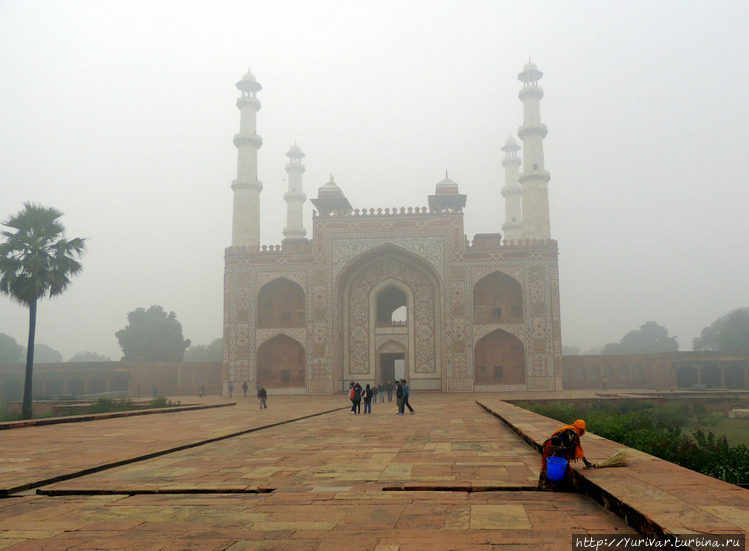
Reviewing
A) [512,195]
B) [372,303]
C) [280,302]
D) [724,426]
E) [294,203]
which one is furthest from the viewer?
[294,203]

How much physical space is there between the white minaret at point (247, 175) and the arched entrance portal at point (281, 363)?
14.8 feet

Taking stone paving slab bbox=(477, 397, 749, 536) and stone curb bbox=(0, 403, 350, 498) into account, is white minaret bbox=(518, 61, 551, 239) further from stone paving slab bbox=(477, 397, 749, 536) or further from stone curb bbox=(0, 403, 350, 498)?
stone paving slab bbox=(477, 397, 749, 536)

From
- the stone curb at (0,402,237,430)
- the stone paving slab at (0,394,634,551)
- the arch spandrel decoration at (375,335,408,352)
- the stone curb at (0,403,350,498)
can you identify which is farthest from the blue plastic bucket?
the arch spandrel decoration at (375,335,408,352)

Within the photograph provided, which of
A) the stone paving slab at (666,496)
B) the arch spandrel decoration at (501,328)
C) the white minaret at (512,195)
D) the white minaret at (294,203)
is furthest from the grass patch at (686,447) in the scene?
the white minaret at (294,203)

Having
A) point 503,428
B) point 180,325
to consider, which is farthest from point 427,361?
point 180,325

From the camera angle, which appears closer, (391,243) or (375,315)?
(391,243)

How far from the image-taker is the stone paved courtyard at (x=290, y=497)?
3592 millimetres

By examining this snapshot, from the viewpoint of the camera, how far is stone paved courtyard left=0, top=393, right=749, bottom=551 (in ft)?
11.8

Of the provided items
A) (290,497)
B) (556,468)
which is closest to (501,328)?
(556,468)

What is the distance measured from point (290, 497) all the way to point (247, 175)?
26.8 m

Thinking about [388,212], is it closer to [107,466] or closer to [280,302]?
[280,302]

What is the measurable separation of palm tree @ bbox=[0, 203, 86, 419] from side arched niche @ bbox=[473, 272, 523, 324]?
15.9 m

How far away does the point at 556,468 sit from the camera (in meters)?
4.77

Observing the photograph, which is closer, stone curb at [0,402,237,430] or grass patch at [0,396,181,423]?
stone curb at [0,402,237,430]
